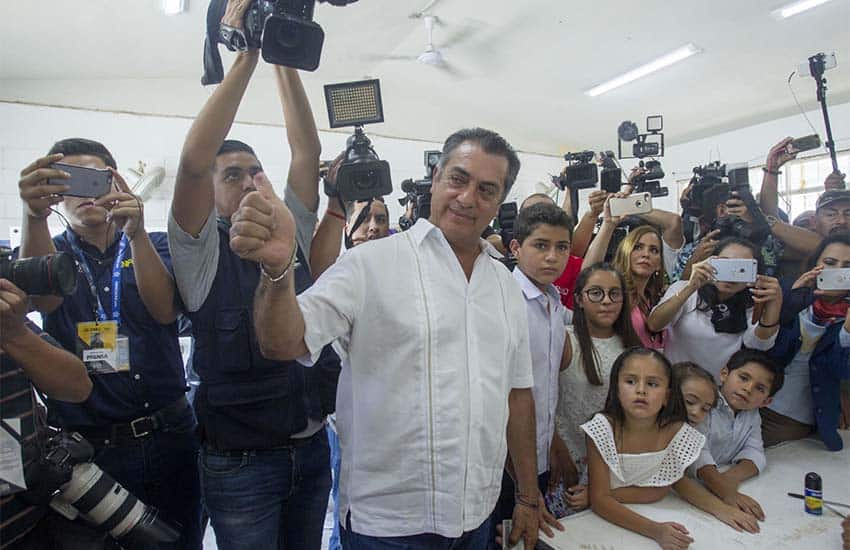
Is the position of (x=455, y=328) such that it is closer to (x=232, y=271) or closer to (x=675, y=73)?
(x=232, y=271)

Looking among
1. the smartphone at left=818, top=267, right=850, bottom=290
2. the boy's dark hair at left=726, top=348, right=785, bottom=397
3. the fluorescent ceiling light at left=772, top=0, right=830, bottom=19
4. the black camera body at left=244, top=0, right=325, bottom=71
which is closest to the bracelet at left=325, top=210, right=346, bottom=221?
the black camera body at left=244, top=0, right=325, bottom=71

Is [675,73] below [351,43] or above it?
below

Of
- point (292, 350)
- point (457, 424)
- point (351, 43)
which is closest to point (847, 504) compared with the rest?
point (457, 424)

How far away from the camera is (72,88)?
4652 millimetres

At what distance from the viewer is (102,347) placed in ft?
4.05

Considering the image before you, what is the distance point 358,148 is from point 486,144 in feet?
1.07

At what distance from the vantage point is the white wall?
441 centimetres

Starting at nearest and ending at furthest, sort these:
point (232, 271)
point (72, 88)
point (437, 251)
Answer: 1. point (437, 251)
2. point (232, 271)
3. point (72, 88)

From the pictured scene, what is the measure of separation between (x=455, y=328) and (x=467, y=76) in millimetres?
5640

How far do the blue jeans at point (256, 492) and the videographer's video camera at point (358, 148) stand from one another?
0.63 metres

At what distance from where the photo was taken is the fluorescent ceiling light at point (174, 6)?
363 centimetres

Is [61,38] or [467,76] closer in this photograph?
[61,38]

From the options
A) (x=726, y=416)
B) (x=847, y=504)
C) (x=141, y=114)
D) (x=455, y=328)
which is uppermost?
(x=141, y=114)

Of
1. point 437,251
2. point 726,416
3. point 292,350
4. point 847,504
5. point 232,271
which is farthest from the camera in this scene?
point 726,416
